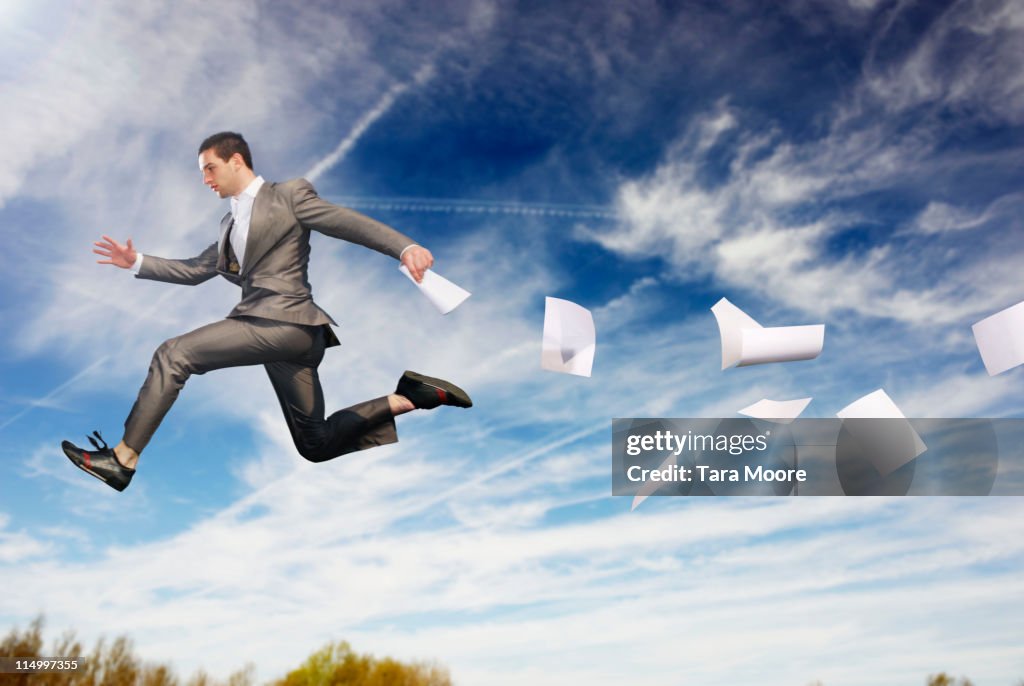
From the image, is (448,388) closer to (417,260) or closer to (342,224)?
(417,260)

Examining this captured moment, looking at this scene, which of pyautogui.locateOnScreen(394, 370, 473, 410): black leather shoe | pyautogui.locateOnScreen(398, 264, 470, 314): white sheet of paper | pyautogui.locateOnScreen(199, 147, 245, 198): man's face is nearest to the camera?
pyautogui.locateOnScreen(398, 264, 470, 314): white sheet of paper

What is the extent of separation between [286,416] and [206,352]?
0.88 m

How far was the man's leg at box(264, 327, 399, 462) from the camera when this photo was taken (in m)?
6.19

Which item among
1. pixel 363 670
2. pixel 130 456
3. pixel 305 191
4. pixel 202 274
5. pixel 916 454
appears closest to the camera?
pixel 130 456

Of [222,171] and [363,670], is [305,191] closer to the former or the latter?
[222,171]

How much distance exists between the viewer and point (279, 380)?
620 centimetres

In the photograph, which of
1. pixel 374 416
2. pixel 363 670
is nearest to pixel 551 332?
pixel 374 416

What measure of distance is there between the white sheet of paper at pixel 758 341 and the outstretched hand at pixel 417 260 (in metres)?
2.30

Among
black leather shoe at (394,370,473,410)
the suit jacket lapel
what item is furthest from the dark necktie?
black leather shoe at (394,370,473,410)

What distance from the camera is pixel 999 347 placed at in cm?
630

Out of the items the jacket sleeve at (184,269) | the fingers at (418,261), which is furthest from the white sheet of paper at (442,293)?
the jacket sleeve at (184,269)

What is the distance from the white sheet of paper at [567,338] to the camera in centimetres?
568

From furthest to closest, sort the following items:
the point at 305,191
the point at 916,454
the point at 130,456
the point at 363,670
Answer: the point at 363,670 → the point at 916,454 → the point at 305,191 → the point at 130,456

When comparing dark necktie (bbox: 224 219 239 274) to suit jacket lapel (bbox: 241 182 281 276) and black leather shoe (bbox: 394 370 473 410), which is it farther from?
black leather shoe (bbox: 394 370 473 410)
